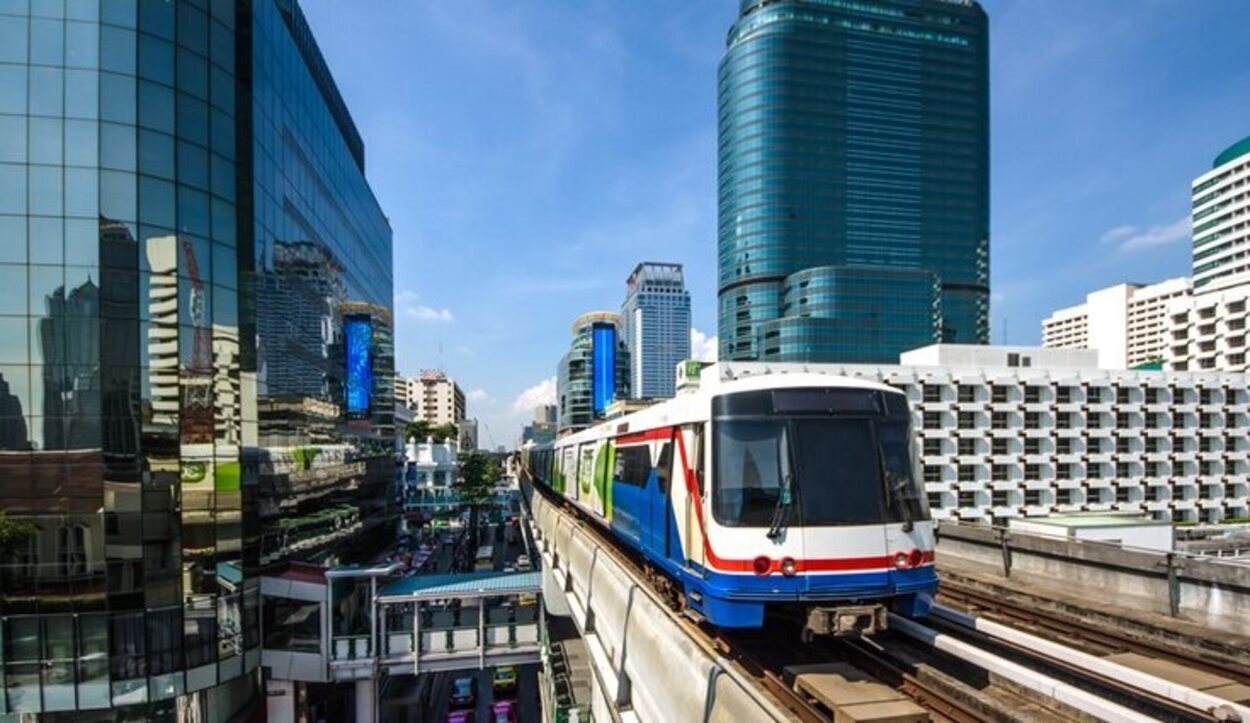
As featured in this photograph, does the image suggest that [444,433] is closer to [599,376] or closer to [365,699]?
[599,376]

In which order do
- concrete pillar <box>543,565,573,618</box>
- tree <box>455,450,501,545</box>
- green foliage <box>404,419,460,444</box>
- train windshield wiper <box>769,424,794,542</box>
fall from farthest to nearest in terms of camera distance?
green foliage <box>404,419,460,444</box> < tree <box>455,450,501,545</box> < concrete pillar <box>543,565,573,618</box> < train windshield wiper <box>769,424,794,542</box>

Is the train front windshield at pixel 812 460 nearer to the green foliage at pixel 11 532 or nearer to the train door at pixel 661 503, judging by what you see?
the train door at pixel 661 503

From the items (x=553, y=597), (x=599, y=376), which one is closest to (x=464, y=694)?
(x=553, y=597)

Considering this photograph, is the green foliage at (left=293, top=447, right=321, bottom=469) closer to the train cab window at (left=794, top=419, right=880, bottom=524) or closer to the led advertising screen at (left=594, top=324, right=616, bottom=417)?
the train cab window at (left=794, top=419, right=880, bottom=524)

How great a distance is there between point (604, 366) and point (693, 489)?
7976cm

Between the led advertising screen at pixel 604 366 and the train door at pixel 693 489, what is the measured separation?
78.2m

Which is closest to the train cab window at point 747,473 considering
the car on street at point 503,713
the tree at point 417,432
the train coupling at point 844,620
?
the train coupling at point 844,620

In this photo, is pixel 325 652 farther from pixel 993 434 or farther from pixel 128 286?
pixel 993 434

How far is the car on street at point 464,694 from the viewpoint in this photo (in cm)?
3172

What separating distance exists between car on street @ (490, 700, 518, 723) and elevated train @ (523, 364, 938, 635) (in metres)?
23.9

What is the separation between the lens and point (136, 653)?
779 inches

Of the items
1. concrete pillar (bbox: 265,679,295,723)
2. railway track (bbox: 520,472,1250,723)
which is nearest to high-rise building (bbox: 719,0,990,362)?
concrete pillar (bbox: 265,679,295,723)

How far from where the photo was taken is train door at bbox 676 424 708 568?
902 centimetres

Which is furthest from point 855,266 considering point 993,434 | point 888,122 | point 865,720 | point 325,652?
point 865,720
